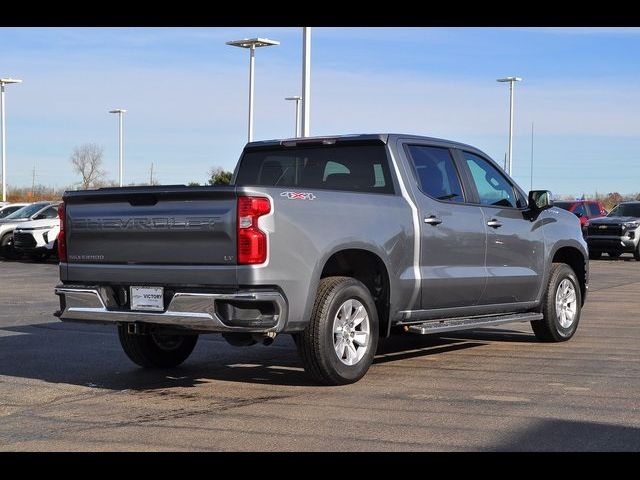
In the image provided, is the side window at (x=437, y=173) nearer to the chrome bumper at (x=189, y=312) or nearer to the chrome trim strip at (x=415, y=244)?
the chrome trim strip at (x=415, y=244)

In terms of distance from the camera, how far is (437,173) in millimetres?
8969

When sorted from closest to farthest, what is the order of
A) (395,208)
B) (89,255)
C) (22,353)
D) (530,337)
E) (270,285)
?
(270,285) < (89,255) < (395,208) < (22,353) < (530,337)

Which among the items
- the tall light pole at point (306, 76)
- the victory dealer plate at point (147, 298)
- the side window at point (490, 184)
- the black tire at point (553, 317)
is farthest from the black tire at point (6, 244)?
the victory dealer plate at point (147, 298)

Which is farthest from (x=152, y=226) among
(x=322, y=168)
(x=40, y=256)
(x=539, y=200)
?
(x=40, y=256)

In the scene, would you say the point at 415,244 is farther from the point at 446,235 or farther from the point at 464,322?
the point at 464,322

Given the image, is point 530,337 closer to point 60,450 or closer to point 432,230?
point 432,230

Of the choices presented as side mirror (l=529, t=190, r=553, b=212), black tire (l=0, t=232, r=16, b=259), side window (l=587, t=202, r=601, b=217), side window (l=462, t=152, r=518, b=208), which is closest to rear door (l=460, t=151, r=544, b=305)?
side window (l=462, t=152, r=518, b=208)

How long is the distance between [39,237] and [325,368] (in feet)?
68.6

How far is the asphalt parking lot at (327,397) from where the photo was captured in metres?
5.86

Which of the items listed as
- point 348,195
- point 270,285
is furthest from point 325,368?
point 348,195

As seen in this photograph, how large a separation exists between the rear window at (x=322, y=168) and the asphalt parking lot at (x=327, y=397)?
1.66 metres

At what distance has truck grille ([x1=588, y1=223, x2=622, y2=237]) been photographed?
28.5 m

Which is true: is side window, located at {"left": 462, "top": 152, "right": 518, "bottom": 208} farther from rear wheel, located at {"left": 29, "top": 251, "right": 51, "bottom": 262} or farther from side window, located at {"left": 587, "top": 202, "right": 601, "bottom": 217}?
side window, located at {"left": 587, "top": 202, "right": 601, "bottom": 217}

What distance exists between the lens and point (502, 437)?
5.89 meters
